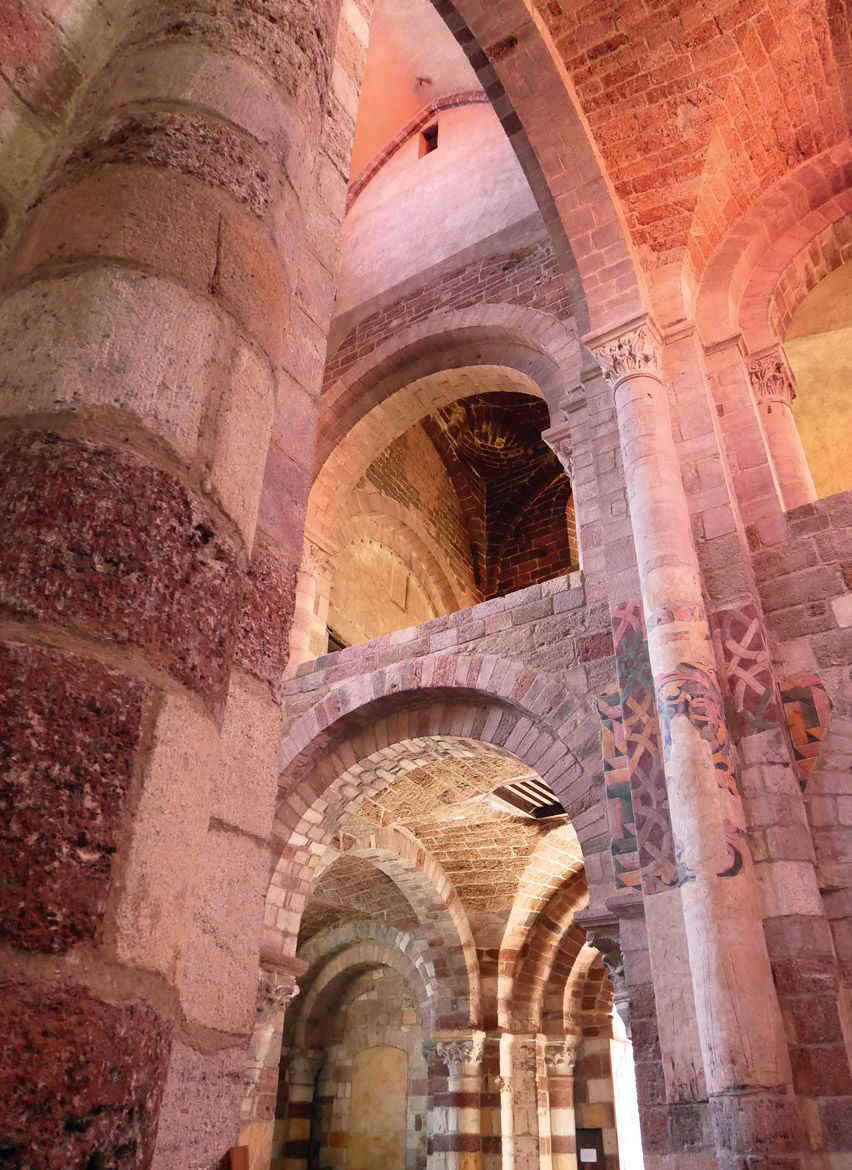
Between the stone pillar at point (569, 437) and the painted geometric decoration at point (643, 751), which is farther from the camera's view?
the stone pillar at point (569, 437)

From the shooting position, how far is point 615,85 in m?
6.28

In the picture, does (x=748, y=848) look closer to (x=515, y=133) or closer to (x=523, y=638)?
(x=523, y=638)

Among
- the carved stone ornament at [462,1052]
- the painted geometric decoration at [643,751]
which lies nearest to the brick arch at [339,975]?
the carved stone ornament at [462,1052]

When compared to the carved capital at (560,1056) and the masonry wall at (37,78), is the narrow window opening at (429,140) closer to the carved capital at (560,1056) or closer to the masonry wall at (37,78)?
the carved capital at (560,1056)

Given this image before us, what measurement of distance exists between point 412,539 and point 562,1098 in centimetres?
680

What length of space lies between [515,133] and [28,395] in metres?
6.22

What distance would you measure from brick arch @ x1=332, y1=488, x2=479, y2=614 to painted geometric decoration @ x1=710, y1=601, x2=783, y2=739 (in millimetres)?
6107

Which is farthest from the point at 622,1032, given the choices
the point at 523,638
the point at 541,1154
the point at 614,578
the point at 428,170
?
the point at 428,170

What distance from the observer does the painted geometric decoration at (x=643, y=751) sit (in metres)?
4.34

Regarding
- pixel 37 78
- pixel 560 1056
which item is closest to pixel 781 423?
pixel 37 78

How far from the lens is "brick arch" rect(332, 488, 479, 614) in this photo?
10773 mm

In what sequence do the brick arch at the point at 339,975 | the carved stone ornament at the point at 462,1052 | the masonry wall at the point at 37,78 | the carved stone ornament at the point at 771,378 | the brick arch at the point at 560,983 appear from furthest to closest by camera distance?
the brick arch at the point at 339,975
the brick arch at the point at 560,983
the carved stone ornament at the point at 462,1052
the carved stone ornament at the point at 771,378
the masonry wall at the point at 37,78

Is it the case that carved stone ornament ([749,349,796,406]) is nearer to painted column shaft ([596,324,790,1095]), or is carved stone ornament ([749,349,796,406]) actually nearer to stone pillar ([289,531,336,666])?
painted column shaft ([596,324,790,1095])

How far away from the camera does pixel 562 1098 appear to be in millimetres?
9828
